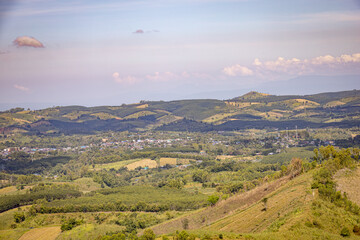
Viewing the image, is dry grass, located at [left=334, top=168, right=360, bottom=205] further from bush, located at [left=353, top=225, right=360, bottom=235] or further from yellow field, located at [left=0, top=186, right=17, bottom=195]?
yellow field, located at [left=0, top=186, right=17, bottom=195]

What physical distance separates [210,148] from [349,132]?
218ft

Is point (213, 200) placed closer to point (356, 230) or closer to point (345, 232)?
point (356, 230)

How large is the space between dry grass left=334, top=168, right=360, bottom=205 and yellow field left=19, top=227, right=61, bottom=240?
4645cm

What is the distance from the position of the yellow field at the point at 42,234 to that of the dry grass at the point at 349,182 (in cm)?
4645

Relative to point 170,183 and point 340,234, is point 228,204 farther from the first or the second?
point 170,183

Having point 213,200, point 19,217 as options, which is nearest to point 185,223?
point 213,200

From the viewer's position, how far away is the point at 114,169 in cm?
14225

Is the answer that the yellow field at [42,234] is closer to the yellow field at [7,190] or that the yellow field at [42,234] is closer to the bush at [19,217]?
the bush at [19,217]

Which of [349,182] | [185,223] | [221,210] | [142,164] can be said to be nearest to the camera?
[349,182]

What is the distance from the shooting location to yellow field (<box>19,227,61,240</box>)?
66250 mm

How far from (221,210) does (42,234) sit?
3156 centimetres

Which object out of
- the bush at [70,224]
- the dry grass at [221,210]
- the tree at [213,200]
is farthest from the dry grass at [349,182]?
the bush at [70,224]

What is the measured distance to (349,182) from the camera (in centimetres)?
5578

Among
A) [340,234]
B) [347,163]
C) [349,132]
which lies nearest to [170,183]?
[347,163]
